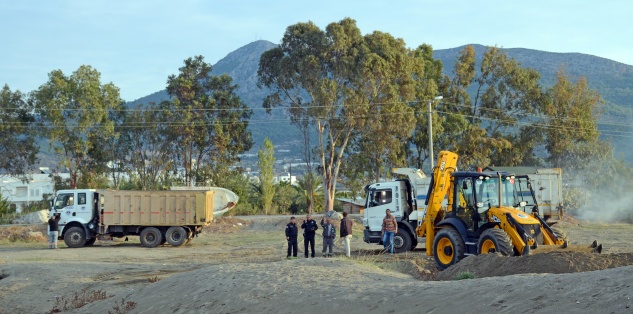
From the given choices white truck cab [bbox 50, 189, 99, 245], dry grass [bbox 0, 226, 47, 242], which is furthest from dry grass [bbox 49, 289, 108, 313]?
dry grass [bbox 0, 226, 47, 242]

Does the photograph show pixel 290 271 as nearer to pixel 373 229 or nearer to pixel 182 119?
pixel 373 229

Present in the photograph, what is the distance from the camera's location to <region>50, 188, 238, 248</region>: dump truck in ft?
113

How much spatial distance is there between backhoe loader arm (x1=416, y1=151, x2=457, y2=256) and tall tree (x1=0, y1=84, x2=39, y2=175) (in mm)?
41249

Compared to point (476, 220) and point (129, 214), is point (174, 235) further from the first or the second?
point (476, 220)

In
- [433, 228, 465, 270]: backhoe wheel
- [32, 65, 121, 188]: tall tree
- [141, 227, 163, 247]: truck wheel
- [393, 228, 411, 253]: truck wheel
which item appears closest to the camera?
[433, 228, 465, 270]: backhoe wheel

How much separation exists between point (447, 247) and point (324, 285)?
7.61m

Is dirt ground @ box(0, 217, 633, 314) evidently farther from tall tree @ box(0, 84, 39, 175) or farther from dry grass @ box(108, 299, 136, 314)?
tall tree @ box(0, 84, 39, 175)

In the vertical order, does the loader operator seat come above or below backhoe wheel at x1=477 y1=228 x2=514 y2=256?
above

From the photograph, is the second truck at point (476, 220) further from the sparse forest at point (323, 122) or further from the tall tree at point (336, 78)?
the tall tree at point (336, 78)

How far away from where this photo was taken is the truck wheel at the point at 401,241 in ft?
92.1

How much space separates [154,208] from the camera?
114ft

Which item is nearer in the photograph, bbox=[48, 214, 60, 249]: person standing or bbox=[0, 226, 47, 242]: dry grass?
bbox=[48, 214, 60, 249]: person standing

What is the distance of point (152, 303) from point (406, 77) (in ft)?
141

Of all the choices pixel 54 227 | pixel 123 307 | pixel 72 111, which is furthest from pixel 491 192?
pixel 72 111
